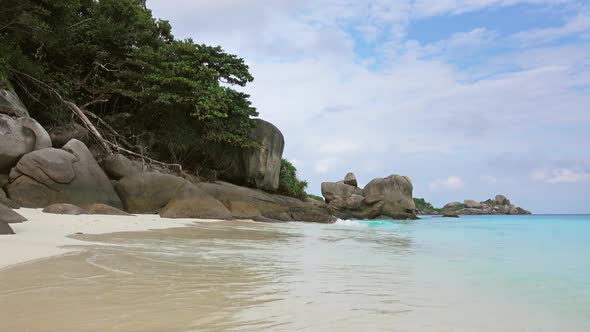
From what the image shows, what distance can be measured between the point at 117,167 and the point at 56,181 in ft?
9.63

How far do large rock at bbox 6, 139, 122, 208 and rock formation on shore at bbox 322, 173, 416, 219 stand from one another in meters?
16.7

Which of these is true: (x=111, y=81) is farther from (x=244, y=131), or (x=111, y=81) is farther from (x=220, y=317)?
(x=220, y=317)

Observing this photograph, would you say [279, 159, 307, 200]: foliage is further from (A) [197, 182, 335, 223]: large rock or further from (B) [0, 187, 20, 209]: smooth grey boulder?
(B) [0, 187, 20, 209]: smooth grey boulder

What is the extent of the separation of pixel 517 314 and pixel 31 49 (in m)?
18.3

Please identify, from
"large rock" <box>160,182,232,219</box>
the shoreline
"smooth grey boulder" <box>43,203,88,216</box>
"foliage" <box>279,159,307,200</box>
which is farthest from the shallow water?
"foliage" <box>279,159,307,200</box>

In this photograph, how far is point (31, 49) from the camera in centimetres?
1602

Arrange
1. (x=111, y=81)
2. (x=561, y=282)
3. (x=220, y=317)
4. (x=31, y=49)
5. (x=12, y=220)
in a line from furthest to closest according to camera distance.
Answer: (x=111, y=81)
(x=31, y=49)
(x=12, y=220)
(x=561, y=282)
(x=220, y=317)

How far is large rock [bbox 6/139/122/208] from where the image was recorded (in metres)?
11.1

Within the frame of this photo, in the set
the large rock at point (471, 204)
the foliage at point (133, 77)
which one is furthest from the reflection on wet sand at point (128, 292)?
the large rock at point (471, 204)

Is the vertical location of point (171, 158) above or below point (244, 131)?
below

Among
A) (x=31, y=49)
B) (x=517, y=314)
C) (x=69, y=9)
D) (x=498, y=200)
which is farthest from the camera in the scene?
(x=498, y=200)

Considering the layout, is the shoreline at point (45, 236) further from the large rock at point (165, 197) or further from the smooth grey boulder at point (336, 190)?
the smooth grey boulder at point (336, 190)

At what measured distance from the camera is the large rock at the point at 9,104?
12422mm

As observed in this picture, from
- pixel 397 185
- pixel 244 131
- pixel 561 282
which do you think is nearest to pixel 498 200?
pixel 397 185
